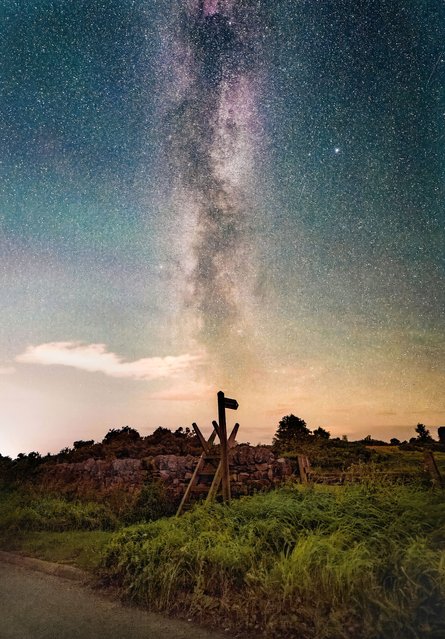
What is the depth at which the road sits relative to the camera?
4242mm

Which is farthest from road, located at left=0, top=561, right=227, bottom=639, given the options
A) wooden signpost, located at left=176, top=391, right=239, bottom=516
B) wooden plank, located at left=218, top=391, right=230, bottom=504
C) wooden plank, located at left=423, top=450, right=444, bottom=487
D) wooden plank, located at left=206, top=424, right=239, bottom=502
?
wooden plank, located at left=423, top=450, right=444, bottom=487

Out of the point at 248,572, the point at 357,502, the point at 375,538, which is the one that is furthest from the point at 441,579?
the point at 357,502

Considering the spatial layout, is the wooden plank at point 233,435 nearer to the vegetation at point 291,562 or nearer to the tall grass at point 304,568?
the vegetation at point 291,562

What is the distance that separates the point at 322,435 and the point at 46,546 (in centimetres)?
2006

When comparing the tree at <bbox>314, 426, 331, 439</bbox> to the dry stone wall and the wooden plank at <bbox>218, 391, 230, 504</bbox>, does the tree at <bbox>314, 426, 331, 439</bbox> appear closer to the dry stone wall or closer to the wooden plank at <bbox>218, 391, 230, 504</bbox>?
the dry stone wall

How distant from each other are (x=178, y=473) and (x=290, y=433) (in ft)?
43.9

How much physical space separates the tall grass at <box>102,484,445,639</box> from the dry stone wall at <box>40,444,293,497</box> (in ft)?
21.5

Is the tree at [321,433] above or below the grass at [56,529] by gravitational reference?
above

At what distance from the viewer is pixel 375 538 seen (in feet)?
16.3

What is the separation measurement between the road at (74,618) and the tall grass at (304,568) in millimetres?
283

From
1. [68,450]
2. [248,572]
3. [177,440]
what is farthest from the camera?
[68,450]

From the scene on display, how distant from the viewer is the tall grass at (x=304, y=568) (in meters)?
3.93

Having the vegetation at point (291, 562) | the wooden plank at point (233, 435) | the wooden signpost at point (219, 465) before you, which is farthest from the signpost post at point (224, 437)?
the vegetation at point (291, 562)

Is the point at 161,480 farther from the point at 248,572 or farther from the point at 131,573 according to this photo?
the point at 248,572
